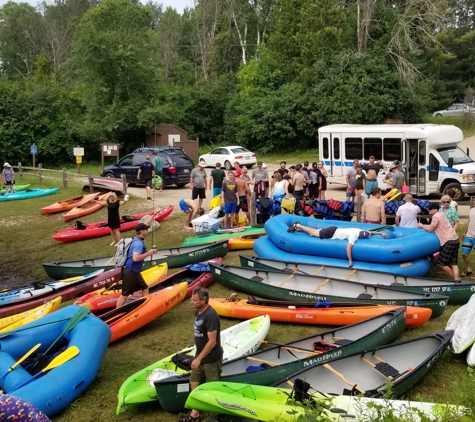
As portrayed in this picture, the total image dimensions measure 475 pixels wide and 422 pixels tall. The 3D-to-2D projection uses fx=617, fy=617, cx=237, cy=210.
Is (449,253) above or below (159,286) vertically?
above

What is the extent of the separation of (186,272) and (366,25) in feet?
84.9

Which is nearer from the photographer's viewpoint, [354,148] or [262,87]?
[354,148]

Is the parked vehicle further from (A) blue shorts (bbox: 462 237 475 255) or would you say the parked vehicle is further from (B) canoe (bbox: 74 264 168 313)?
(A) blue shorts (bbox: 462 237 475 255)

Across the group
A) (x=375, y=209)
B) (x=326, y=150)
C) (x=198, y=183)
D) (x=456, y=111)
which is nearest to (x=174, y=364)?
(x=375, y=209)

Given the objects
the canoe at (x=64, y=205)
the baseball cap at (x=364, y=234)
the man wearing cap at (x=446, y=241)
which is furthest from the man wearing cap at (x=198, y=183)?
the man wearing cap at (x=446, y=241)

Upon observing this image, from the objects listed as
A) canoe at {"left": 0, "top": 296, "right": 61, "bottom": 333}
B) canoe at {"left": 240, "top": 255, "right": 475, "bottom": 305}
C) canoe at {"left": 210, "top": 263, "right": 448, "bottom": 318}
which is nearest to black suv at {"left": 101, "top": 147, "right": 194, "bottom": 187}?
canoe at {"left": 240, "top": 255, "right": 475, "bottom": 305}

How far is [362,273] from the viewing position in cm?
1161

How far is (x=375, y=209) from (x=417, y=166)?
7.00 metres

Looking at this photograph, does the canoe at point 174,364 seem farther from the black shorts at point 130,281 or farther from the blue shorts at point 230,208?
the blue shorts at point 230,208

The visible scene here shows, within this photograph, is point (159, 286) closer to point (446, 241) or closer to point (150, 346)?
point (150, 346)

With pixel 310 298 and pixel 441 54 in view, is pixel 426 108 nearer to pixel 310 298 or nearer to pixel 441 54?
pixel 441 54

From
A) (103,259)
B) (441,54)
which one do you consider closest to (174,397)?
(103,259)

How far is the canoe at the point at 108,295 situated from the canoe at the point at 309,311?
2004mm

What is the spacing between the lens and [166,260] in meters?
14.4
